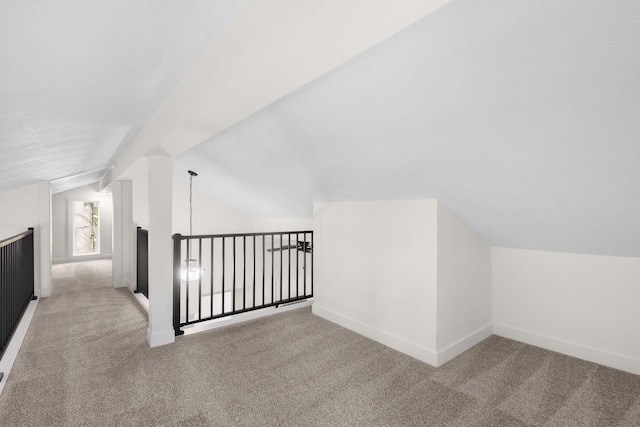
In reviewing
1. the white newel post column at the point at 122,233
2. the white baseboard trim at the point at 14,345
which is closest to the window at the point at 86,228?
the white newel post column at the point at 122,233

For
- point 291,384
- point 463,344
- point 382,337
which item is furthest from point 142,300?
point 463,344

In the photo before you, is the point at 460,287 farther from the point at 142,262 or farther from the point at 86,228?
the point at 86,228

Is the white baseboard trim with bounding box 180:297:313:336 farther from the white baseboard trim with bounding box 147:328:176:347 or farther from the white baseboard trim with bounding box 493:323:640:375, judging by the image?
the white baseboard trim with bounding box 493:323:640:375

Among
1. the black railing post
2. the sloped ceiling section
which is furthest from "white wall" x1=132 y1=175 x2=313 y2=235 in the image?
the sloped ceiling section

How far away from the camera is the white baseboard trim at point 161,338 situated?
2.83 meters

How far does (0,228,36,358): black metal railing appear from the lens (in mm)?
2637

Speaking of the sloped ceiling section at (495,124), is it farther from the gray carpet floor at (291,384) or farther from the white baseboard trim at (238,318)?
the white baseboard trim at (238,318)

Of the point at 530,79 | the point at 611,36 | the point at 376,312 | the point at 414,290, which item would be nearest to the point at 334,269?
the point at 376,312

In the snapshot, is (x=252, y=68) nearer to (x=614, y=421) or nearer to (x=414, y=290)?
(x=414, y=290)

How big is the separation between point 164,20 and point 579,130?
6.37 feet

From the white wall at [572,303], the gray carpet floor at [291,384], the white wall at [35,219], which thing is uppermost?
the white wall at [35,219]

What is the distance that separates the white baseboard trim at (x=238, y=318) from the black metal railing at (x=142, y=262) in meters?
1.55

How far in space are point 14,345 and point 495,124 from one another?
4279mm

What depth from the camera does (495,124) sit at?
5.35ft
